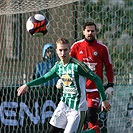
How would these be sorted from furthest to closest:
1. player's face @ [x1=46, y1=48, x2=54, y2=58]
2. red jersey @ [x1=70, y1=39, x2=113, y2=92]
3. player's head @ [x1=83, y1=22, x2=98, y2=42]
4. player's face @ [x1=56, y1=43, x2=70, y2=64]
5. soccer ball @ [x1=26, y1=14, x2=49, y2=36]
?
player's face @ [x1=46, y1=48, x2=54, y2=58] → soccer ball @ [x1=26, y1=14, x2=49, y2=36] → red jersey @ [x1=70, y1=39, x2=113, y2=92] → player's head @ [x1=83, y1=22, x2=98, y2=42] → player's face @ [x1=56, y1=43, x2=70, y2=64]

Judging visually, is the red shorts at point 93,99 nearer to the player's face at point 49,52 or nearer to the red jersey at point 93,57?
the red jersey at point 93,57

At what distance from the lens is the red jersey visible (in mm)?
6418

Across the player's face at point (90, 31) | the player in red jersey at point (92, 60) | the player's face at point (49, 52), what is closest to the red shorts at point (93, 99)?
the player in red jersey at point (92, 60)

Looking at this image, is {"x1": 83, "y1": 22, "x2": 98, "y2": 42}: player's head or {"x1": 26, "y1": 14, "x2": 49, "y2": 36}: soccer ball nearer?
{"x1": 83, "y1": 22, "x2": 98, "y2": 42}: player's head

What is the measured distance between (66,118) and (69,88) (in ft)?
1.11

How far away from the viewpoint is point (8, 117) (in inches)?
307

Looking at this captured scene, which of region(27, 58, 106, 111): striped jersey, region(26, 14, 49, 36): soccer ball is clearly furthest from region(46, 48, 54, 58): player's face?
region(27, 58, 106, 111): striped jersey

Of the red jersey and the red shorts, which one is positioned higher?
the red jersey

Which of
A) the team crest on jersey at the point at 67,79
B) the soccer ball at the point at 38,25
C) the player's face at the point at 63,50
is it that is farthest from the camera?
the soccer ball at the point at 38,25

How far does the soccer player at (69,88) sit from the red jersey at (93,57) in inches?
45.6

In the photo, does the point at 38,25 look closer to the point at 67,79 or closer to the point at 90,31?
the point at 90,31

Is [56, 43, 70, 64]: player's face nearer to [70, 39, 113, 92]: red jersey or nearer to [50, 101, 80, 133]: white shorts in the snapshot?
[50, 101, 80, 133]: white shorts

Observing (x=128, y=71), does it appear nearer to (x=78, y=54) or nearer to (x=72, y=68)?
(x=78, y=54)

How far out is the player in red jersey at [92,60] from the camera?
6.31 metres
